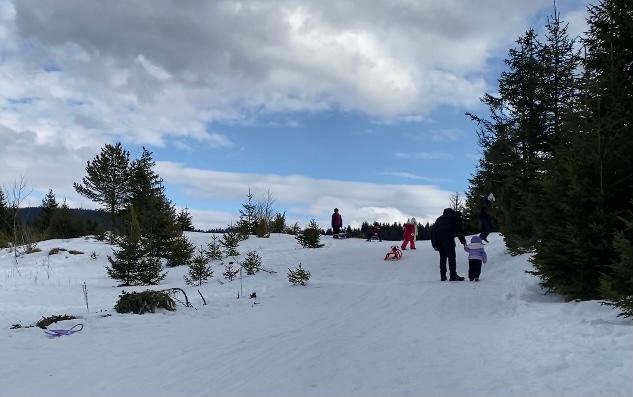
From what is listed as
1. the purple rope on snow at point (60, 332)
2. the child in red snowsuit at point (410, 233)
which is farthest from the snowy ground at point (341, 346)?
the child in red snowsuit at point (410, 233)

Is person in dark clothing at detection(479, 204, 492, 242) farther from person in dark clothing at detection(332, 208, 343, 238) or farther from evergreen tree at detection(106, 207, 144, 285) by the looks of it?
evergreen tree at detection(106, 207, 144, 285)

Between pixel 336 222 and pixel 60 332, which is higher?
pixel 336 222

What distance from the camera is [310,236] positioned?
74.4 feet

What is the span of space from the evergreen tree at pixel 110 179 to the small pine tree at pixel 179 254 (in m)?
17.6

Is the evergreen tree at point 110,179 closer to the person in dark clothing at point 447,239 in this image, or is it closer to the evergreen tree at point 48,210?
the evergreen tree at point 48,210

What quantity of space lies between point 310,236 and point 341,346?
15.2m

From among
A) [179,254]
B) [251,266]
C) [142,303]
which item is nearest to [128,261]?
[251,266]

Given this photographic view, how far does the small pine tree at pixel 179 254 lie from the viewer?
22594 mm

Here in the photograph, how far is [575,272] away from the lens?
356 inches

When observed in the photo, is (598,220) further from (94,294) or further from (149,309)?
(94,294)

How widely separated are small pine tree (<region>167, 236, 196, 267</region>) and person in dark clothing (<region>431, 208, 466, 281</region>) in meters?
12.6

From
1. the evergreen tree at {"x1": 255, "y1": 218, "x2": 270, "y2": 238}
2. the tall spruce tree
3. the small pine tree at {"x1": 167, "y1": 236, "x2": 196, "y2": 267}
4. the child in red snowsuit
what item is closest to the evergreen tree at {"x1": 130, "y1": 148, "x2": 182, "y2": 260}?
the small pine tree at {"x1": 167, "y1": 236, "x2": 196, "y2": 267}

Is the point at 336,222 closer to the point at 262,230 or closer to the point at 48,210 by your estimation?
the point at 262,230

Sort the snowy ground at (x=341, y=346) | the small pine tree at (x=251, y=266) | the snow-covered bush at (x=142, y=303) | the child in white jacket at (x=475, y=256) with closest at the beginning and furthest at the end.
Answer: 1. the snowy ground at (x=341, y=346)
2. the snow-covered bush at (x=142, y=303)
3. the child in white jacket at (x=475, y=256)
4. the small pine tree at (x=251, y=266)
